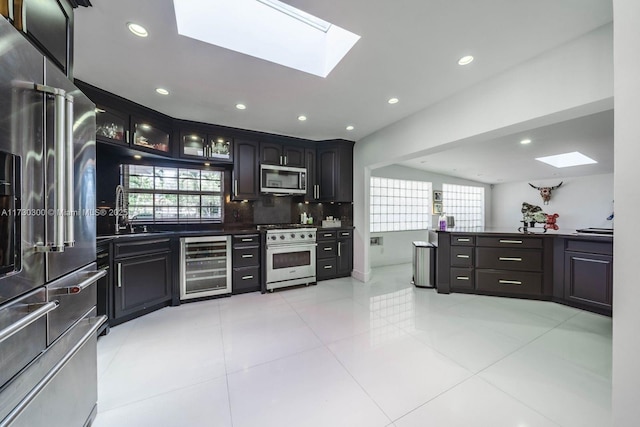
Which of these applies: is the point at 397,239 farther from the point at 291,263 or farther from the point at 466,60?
the point at 466,60

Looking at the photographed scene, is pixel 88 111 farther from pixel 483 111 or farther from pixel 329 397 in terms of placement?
pixel 483 111

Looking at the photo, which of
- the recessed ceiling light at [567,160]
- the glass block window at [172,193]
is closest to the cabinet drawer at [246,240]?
the glass block window at [172,193]

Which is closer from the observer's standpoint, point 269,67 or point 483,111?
point 269,67

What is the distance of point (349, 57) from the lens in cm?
191

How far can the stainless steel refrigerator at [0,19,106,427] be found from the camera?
0.71 metres

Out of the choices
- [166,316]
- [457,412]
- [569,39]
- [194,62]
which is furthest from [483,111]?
[166,316]

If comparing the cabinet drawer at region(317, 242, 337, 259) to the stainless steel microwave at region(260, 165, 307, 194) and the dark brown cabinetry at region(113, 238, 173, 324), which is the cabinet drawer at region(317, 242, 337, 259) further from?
the dark brown cabinetry at region(113, 238, 173, 324)

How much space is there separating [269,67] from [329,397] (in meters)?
2.63

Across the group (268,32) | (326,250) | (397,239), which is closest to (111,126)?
(268,32)

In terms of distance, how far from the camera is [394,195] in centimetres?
564

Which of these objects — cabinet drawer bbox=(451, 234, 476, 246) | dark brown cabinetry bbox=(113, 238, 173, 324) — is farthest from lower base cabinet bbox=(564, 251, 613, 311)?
dark brown cabinetry bbox=(113, 238, 173, 324)

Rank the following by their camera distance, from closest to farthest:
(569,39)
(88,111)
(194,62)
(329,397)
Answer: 1. (88,111)
2. (329,397)
3. (569,39)
4. (194,62)

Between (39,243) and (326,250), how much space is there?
3380 mm

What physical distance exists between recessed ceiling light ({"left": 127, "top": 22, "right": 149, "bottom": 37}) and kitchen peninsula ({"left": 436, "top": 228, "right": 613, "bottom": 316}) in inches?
156
